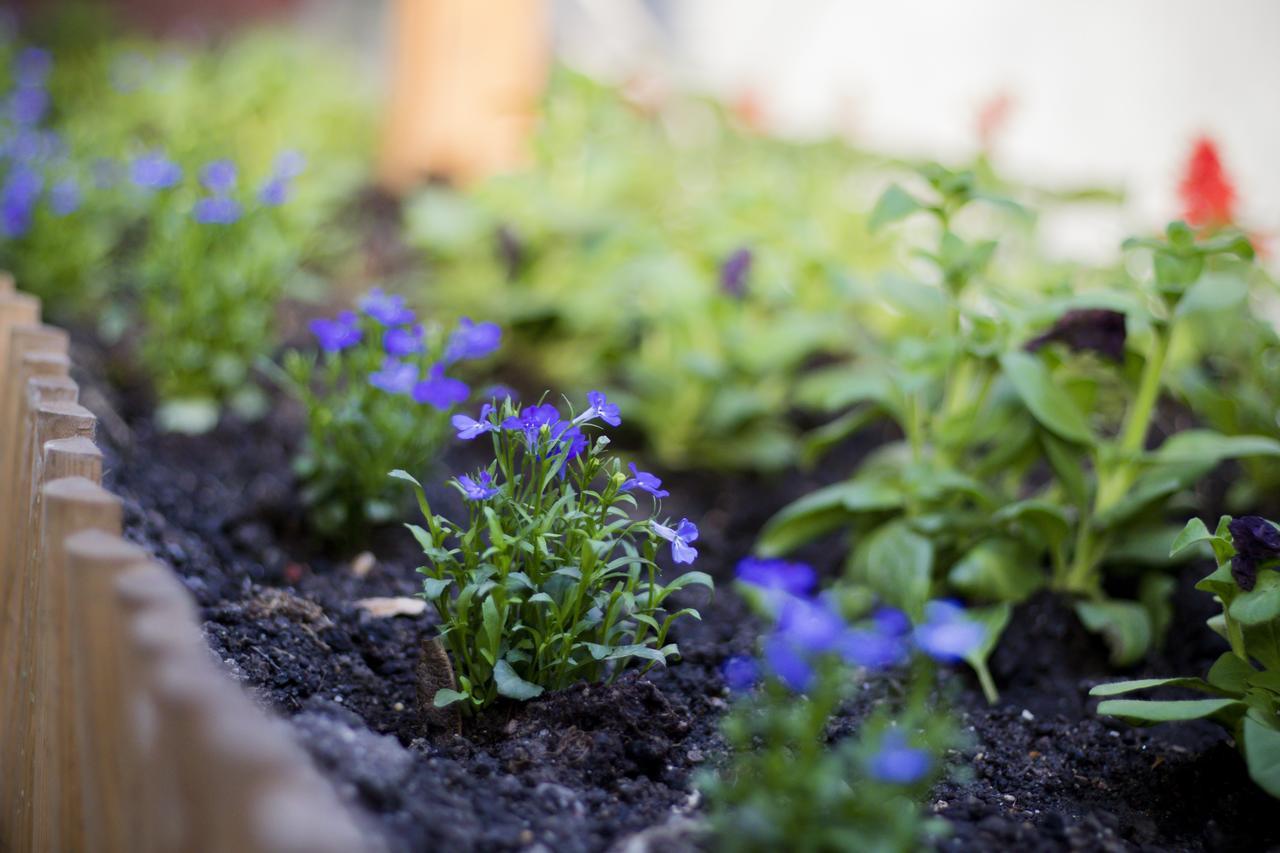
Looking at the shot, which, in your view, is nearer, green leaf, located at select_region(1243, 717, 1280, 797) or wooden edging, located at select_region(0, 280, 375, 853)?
wooden edging, located at select_region(0, 280, 375, 853)

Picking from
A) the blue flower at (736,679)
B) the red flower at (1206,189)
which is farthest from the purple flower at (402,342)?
the red flower at (1206,189)

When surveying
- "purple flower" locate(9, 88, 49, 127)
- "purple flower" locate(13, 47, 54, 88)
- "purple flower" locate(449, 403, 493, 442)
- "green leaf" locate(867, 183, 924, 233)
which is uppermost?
"purple flower" locate(13, 47, 54, 88)

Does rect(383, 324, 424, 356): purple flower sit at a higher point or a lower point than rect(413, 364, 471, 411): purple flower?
higher

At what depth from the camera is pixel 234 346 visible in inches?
107

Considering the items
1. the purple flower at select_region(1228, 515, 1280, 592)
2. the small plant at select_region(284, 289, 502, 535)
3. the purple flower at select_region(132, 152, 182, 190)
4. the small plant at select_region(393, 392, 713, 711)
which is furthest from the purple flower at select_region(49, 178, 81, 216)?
the purple flower at select_region(1228, 515, 1280, 592)

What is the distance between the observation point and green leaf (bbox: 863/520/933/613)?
208 cm

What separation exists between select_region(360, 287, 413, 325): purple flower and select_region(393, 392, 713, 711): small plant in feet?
1.55

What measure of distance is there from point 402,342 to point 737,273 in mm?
1105

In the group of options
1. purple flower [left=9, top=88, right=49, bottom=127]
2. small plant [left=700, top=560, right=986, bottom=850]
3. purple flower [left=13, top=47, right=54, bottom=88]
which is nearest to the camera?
small plant [left=700, top=560, right=986, bottom=850]

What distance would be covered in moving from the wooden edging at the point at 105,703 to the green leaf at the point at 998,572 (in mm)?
1321

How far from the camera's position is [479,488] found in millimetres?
1465

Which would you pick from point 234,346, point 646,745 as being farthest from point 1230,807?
point 234,346

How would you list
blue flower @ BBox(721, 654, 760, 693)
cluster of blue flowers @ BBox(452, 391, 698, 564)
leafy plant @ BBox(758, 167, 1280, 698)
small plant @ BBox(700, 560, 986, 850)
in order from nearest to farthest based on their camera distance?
small plant @ BBox(700, 560, 986, 850) → cluster of blue flowers @ BBox(452, 391, 698, 564) → blue flower @ BBox(721, 654, 760, 693) → leafy plant @ BBox(758, 167, 1280, 698)

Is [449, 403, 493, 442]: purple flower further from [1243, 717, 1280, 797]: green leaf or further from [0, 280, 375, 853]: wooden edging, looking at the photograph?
[1243, 717, 1280, 797]: green leaf
